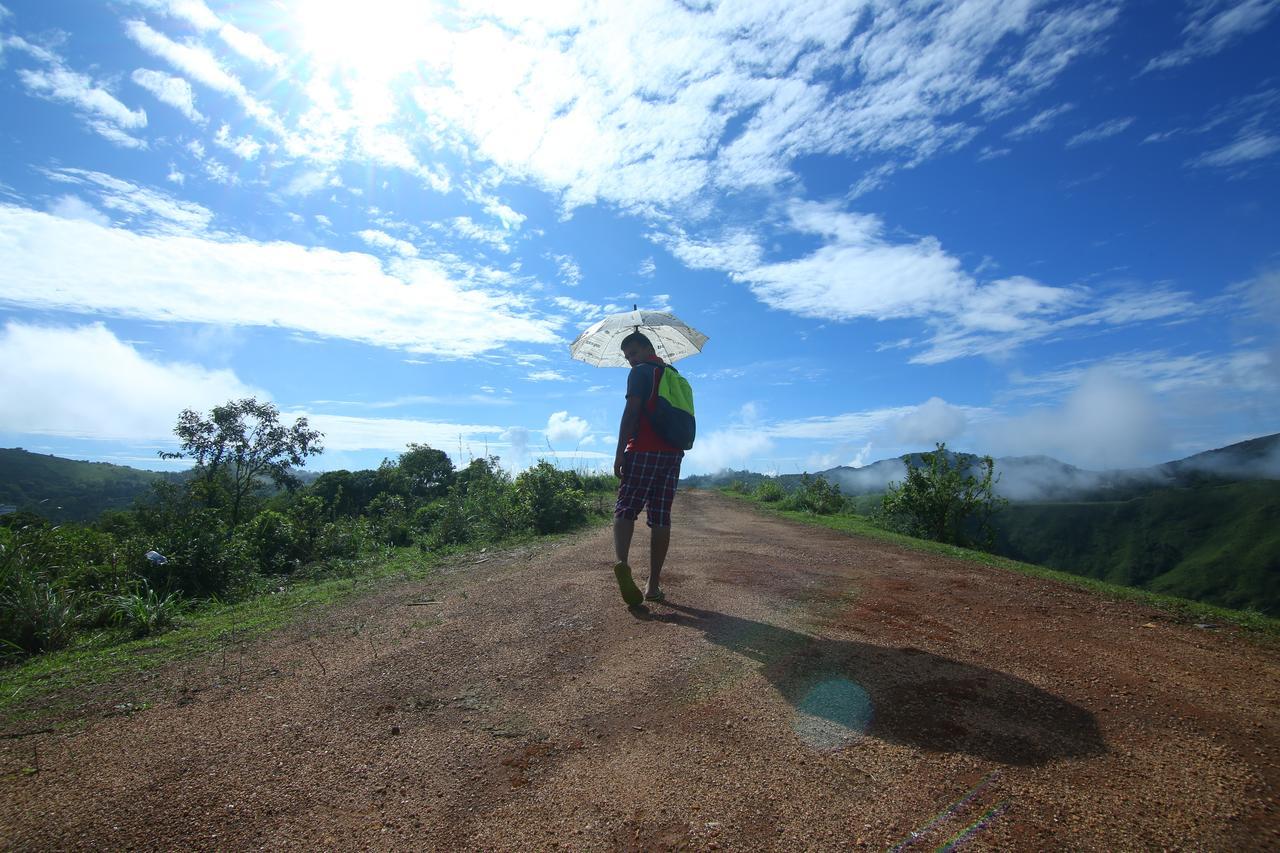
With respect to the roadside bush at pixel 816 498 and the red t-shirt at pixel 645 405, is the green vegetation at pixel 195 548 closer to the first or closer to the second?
the red t-shirt at pixel 645 405

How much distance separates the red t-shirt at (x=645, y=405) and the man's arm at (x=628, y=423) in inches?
0.9

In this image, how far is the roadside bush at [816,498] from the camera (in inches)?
611

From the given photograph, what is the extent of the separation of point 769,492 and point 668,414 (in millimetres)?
15737

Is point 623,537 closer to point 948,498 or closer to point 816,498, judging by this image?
point 948,498

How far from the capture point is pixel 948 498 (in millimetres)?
10836

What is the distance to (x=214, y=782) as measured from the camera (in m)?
2.01

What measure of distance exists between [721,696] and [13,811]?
2.42 metres

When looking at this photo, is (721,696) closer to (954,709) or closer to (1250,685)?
(954,709)

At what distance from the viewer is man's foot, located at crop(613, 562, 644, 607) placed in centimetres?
385

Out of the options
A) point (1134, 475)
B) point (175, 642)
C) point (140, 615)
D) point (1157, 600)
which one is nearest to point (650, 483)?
point (175, 642)

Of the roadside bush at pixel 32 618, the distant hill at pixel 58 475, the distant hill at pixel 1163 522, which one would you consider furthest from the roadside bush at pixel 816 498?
the distant hill at pixel 58 475

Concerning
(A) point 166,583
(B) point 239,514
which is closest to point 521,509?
(A) point 166,583

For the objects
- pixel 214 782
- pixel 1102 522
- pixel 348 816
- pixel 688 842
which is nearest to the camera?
pixel 688 842

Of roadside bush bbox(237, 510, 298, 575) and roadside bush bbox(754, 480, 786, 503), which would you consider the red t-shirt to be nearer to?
roadside bush bbox(237, 510, 298, 575)
